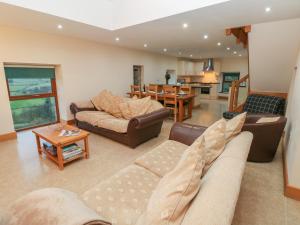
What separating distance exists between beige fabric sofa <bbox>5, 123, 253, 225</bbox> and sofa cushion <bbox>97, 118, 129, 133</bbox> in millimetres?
1217

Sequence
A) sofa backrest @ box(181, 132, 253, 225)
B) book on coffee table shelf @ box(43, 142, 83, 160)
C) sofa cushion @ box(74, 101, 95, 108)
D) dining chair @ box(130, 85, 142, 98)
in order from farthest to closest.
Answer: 1. dining chair @ box(130, 85, 142, 98)
2. sofa cushion @ box(74, 101, 95, 108)
3. book on coffee table shelf @ box(43, 142, 83, 160)
4. sofa backrest @ box(181, 132, 253, 225)

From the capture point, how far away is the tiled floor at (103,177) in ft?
5.50

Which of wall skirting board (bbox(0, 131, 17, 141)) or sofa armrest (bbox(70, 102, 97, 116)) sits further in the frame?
sofa armrest (bbox(70, 102, 97, 116))

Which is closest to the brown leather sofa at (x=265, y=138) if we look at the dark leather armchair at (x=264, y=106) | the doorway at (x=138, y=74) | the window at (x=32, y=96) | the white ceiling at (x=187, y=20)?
the dark leather armchair at (x=264, y=106)

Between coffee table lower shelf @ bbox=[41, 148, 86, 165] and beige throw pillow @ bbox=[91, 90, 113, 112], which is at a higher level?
beige throw pillow @ bbox=[91, 90, 113, 112]

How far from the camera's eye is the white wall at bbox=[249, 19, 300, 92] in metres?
3.12

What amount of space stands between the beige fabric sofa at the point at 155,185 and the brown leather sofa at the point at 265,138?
0.76 metres

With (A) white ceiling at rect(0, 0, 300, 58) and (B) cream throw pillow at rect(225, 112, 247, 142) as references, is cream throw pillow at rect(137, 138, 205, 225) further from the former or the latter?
(A) white ceiling at rect(0, 0, 300, 58)

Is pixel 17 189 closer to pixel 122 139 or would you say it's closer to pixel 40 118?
pixel 122 139

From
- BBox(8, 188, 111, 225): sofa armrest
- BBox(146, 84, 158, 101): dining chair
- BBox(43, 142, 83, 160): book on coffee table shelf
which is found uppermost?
BBox(146, 84, 158, 101): dining chair

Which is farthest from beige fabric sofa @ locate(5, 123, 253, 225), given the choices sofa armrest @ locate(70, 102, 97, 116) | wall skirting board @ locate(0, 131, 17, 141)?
wall skirting board @ locate(0, 131, 17, 141)

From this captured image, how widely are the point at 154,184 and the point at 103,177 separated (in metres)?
1.10

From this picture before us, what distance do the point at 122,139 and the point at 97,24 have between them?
2453mm

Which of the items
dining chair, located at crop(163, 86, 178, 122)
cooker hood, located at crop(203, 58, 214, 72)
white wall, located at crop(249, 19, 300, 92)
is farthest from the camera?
cooker hood, located at crop(203, 58, 214, 72)
